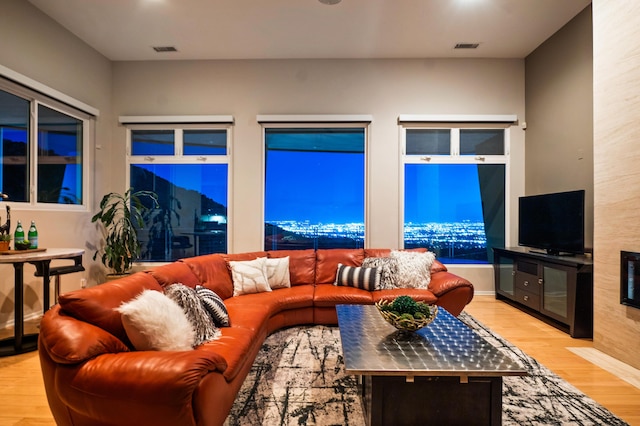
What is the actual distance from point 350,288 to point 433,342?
1764 mm

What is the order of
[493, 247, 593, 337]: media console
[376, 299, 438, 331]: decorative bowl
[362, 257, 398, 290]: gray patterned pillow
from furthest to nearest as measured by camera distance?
[362, 257, 398, 290]: gray patterned pillow < [493, 247, 593, 337]: media console < [376, 299, 438, 331]: decorative bowl

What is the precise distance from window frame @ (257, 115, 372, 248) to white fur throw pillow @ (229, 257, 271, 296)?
1.56 meters

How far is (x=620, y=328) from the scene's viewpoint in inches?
114

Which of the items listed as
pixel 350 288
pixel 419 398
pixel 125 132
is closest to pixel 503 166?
pixel 350 288

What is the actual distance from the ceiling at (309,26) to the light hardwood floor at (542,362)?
12.2 ft

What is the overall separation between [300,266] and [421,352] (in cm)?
238

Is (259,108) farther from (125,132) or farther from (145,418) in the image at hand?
(145,418)

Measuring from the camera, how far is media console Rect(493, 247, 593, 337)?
3.43 m

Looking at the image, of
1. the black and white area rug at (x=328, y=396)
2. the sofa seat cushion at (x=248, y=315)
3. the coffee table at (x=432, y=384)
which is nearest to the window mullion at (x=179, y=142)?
the sofa seat cushion at (x=248, y=315)

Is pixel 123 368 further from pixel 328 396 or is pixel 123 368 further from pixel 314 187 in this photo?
pixel 314 187

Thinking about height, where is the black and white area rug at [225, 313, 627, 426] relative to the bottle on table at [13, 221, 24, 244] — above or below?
below

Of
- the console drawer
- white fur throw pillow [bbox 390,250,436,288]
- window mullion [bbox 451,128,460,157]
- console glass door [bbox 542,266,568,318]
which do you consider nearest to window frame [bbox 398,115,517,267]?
window mullion [bbox 451,128,460,157]

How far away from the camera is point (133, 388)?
4.59 feet

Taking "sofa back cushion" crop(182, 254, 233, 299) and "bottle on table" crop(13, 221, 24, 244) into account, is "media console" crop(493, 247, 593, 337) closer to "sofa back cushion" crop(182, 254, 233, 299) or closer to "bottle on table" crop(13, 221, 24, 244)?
"sofa back cushion" crop(182, 254, 233, 299)
